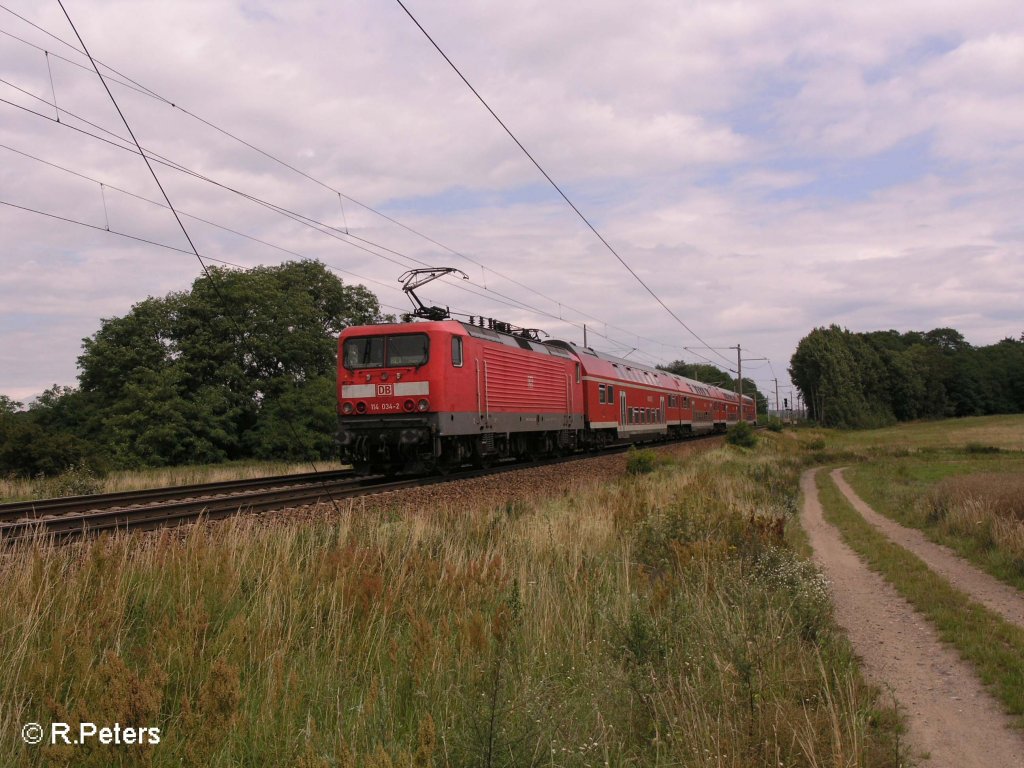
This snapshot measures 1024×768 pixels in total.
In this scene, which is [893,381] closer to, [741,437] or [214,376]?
[741,437]

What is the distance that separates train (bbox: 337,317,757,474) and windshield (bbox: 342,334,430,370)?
22mm

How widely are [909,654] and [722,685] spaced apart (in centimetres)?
401

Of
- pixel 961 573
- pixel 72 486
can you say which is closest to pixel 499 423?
pixel 72 486

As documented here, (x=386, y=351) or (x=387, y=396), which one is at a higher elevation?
(x=386, y=351)

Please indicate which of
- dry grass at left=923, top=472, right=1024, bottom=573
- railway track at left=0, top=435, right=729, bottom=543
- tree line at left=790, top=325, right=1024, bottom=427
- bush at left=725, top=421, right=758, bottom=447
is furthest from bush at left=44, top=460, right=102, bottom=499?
tree line at left=790, top=325, right=1024, bottom=427

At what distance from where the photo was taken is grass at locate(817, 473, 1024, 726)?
671 cm

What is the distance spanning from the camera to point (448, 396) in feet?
53.6

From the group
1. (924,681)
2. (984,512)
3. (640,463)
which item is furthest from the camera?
(640,463)

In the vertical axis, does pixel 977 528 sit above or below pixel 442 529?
below

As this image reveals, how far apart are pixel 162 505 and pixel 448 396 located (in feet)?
21.7

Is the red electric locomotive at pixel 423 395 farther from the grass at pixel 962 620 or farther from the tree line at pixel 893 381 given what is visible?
the tree line at pixel 893 381

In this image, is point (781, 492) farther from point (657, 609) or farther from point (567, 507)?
point (657, 609)

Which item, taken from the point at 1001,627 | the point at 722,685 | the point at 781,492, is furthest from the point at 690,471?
the point at 722,685

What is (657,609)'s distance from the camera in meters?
6.52
